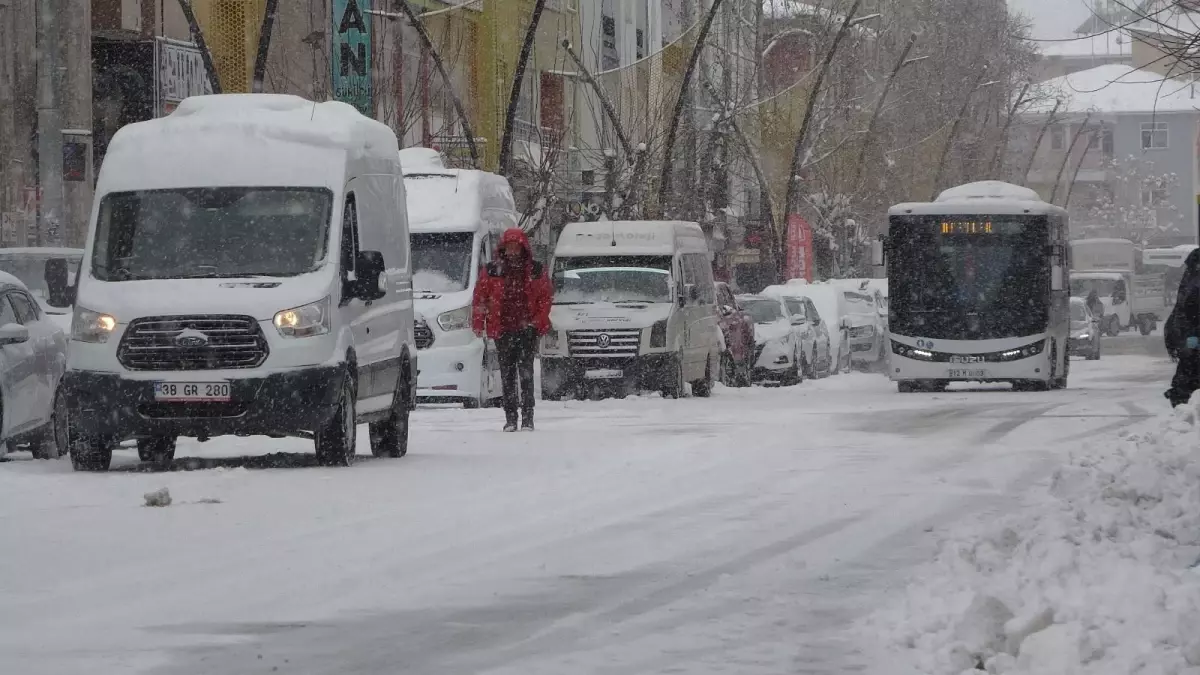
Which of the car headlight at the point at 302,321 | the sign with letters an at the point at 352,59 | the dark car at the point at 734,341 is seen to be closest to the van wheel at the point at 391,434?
the car headlight at the point at 302,321

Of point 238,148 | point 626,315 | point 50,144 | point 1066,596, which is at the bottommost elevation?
point 626,315

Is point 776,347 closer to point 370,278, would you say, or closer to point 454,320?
point 454,320

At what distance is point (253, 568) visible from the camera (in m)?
10.9

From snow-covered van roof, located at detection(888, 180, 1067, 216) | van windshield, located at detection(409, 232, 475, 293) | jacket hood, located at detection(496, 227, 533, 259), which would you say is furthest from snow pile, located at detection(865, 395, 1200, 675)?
snow-covered van roof, located at detection(888, 180, 1067, 216)

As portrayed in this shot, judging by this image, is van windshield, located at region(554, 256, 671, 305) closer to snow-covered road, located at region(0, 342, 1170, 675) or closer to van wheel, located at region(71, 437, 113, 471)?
snow-covered road, located at region(0, 342, 1170, 675)

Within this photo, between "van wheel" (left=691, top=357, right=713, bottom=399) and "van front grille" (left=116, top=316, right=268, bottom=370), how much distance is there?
16.4 meters

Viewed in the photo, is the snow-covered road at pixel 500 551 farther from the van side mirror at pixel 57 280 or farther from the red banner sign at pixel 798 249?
the red banner sign at pixel 798 249

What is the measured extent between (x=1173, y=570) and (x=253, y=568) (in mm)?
4072

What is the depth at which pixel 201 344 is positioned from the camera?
55.8 ft

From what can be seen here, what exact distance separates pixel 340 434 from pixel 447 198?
11.9 meters

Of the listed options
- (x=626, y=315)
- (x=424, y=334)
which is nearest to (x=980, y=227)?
(x=626, y=315)

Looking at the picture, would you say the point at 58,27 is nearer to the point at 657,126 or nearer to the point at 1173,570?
the point at 657,126

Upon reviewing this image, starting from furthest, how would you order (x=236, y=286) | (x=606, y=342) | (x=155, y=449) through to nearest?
(x=606, y=342) → (x=155, y=449) → (x=236, y=286)

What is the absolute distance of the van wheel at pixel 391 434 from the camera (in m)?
19.5
